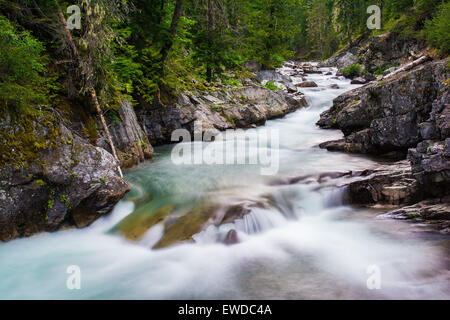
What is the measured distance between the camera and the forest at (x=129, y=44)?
545 centimetres

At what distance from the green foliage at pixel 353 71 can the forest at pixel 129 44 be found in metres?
5.39

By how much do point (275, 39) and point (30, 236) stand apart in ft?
69.6

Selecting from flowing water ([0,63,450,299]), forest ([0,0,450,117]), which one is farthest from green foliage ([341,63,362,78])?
flowing water ([0,63,450,299])

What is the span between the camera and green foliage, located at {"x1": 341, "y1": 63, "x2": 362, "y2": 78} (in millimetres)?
26203

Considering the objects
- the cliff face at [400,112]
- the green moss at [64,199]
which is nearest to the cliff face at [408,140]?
the cliff face at [400,112]

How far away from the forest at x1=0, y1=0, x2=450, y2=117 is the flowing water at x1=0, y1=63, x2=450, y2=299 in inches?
121

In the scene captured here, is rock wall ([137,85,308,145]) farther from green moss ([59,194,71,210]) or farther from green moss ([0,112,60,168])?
green moss ([59,194,71,210])

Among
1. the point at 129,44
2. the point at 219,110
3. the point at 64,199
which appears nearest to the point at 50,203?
the point at 64,199

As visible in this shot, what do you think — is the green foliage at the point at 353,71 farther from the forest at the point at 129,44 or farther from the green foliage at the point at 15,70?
the green foliage at the point at 15,70

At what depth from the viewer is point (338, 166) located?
28.1 ft

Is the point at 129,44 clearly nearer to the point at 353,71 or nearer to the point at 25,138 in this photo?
the point at 25,138
